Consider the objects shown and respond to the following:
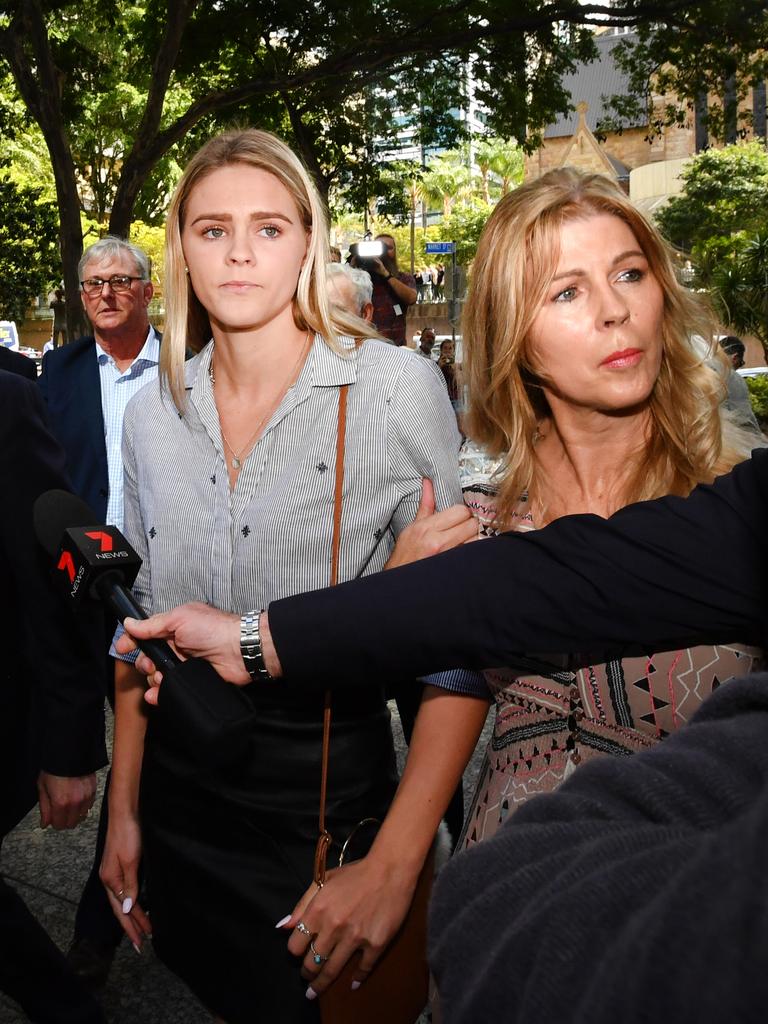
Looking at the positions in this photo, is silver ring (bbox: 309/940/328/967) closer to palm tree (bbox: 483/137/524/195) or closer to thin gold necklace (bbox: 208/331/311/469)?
thin gold necklace (bbox: 208/331/311/469)

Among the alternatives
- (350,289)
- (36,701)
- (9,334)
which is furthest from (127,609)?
(9,334)

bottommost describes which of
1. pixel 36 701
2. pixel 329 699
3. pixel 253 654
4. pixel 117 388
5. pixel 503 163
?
pixel 36 701

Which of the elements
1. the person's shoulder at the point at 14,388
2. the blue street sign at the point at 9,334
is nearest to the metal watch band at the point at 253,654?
the person's shoulder at the point at 14,388

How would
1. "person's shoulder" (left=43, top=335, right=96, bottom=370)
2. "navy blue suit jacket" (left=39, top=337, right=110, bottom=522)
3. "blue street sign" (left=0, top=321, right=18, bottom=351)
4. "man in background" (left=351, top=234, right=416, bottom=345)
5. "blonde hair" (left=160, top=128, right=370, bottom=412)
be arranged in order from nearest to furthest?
1. "blonde hair" (left=160, top=128, right=370, bottom=412)
2. "navy blue suit jacket" (left=39, top=337, right=110, bottom=522)
3. "person's shoulder" (left=43, top=335, right=96, bottom=370)
4. "man in background" (left=351, top=234, right=416, bottom=345)
5. "blue street sign" (left=0, top=321, right=18, bottom=351)

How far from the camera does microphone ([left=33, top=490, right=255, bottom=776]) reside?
129cm

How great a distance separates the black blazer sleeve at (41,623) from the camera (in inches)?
87.4

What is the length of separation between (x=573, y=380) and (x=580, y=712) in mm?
626

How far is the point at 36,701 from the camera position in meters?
2.37

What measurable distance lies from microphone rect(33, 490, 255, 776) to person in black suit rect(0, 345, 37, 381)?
308cm

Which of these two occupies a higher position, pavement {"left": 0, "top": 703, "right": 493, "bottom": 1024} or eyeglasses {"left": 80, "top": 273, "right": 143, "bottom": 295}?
eyeglasses {"left": 80, "top": 273, "right": 143, "bottom": 295}

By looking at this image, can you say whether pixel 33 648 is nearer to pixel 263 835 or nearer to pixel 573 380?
pixel 263 835

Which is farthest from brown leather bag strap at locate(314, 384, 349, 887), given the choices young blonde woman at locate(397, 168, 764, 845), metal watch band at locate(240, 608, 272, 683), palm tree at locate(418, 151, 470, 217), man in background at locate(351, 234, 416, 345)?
palm tree at locate(418, 151, 470, 217)

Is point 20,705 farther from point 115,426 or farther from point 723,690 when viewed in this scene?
point 115,426

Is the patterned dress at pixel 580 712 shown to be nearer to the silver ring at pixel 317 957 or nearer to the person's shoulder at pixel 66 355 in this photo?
the silver ring at pixel 317 957
